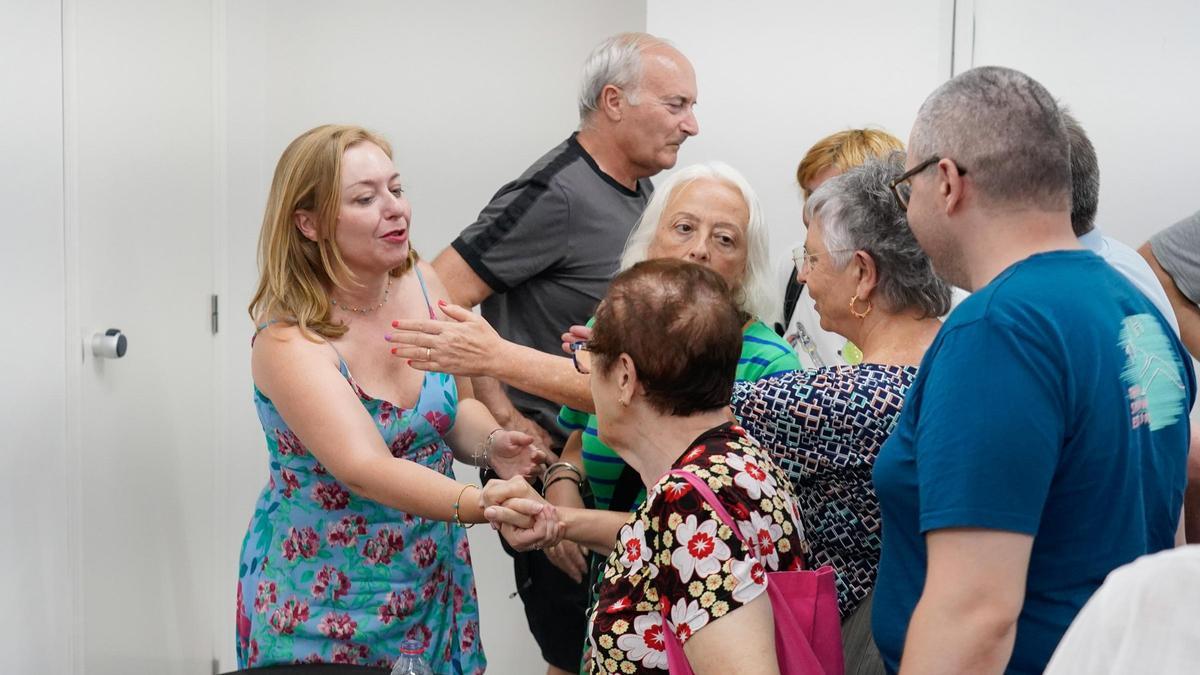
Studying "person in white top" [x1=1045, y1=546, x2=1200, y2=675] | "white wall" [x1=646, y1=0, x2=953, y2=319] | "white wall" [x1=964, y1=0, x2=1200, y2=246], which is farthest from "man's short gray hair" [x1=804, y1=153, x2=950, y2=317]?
"white wall" [x1=964, y1=0, x2=1200, y2=246]

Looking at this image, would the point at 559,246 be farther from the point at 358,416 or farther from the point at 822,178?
the point at 358,416

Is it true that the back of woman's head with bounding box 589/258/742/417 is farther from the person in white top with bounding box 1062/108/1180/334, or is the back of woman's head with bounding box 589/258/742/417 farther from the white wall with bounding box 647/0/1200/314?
the white wall with bounding box 647/0/1200/314

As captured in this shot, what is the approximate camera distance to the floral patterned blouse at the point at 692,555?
159cm

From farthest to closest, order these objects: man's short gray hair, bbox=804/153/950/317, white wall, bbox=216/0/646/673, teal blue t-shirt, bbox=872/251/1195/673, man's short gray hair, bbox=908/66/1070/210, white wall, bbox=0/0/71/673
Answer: white wall, bbox=216/0/646/673
white wall, bbox=0/0/71/673
man's short gray hair, bbox=804/153/950/317
man's short gray hair, bbox=908/66/1070/210
teal blue t-shirt, bbox=872/251/1195/673

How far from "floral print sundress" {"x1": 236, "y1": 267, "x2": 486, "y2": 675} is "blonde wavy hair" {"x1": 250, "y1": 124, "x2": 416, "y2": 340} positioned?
0.15 meters

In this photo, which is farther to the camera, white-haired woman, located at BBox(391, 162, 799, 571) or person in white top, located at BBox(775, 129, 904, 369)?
person in white top, located at BBox(775, 129, 904, 369)

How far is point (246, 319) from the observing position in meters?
3.88

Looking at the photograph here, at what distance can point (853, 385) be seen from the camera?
1.87 metres

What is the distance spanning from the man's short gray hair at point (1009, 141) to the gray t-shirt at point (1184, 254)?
5.99 feet

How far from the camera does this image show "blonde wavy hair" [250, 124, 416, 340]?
2340 millimetres

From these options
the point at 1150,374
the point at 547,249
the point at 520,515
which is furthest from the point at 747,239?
the point at 1150,374

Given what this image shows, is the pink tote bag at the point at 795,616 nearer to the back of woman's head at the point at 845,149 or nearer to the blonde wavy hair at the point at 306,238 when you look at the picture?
the blonde wavy hair at the point at 306,238

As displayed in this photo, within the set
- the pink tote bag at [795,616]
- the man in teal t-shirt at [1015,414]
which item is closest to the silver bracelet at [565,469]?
the pink tote bag at [795,616]

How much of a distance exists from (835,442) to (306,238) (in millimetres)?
1080
